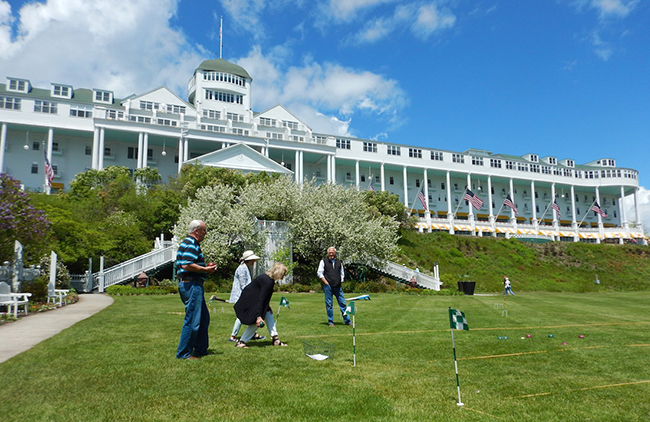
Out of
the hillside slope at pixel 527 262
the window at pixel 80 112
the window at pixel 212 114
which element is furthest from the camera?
the window at pixel 212 114

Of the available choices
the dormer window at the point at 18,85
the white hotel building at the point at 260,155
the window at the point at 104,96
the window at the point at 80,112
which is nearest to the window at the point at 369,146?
the white hotel building at the point at 260,155

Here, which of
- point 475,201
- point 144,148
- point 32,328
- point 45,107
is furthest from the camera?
point 45,107

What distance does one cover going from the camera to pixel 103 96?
189 feet

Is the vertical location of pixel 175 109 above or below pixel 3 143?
above

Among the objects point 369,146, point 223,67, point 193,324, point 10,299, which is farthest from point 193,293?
point 223,67

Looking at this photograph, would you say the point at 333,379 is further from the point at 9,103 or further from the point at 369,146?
the point at 369,146

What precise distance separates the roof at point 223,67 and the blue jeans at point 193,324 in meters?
60.8

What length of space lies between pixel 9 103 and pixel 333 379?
60.1 metres

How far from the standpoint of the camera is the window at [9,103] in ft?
167

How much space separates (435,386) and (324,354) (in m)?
2.40

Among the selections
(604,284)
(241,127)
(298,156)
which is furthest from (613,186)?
(241,127)

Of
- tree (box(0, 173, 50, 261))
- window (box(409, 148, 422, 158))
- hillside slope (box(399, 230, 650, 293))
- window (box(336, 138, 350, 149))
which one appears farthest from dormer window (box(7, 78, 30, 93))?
window (box(409, 148, 422, 158))

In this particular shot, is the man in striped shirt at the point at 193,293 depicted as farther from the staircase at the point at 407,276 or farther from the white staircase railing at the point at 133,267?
the staircase at the point at 407,276

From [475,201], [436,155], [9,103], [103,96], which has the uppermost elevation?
[103,96]
